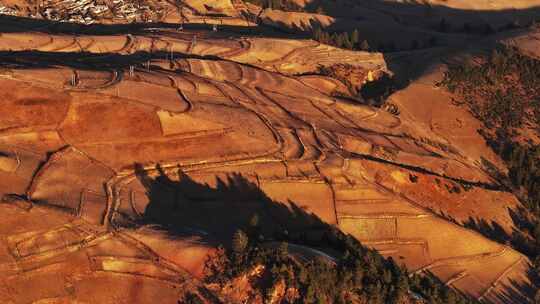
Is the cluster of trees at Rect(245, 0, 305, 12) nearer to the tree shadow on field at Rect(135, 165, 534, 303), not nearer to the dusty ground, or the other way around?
the dusty ground

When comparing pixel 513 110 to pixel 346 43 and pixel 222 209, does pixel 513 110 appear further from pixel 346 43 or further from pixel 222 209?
pixel 222 209

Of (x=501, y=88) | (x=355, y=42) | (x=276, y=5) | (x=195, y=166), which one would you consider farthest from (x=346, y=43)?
(x=195, y=166)

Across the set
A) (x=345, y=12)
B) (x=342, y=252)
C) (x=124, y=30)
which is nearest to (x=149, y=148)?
(x=342, y=252)

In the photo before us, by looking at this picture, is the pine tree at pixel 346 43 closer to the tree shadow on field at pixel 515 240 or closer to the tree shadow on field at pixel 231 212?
the tree shadow on field at pixel 515 240

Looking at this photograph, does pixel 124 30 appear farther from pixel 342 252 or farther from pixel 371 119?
pixel 342 252

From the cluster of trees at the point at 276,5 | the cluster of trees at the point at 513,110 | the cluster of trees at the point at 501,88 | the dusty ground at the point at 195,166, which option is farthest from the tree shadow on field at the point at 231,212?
the cluster of trees at the point at 276,5

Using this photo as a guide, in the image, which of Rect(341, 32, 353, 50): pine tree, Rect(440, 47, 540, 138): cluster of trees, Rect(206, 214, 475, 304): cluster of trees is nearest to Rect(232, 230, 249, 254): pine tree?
Rect(206, 214, 475, 304): cluster of trees

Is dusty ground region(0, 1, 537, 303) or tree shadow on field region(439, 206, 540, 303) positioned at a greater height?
dusty ground region(0, 1, 537, 303)
